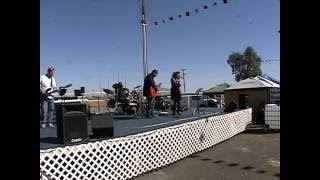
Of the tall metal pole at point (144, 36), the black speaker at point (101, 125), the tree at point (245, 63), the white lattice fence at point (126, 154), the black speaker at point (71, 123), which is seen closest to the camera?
the white lattice fence at point (126, 154)

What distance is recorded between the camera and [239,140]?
47.4ft

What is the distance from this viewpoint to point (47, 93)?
8.62 metres

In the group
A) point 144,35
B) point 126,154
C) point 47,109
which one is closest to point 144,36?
point 144,35

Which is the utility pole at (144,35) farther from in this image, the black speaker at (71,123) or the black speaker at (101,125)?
the black speaker at (71,123)

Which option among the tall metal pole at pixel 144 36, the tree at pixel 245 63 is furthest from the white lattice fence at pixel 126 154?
the tree at pixel 245 63

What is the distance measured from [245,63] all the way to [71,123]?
253ft

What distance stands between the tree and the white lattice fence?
2762 inches

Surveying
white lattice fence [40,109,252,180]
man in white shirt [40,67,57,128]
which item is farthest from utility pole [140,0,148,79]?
man in white shirt [40,67,57,128]

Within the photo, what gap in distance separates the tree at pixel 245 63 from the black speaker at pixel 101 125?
7377 cm

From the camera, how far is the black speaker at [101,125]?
24.4 feet

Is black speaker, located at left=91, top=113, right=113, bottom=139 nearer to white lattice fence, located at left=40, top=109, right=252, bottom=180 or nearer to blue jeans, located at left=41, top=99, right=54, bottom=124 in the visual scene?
white lattice fence, located at left=40, top=109, right=252, bottom=180
